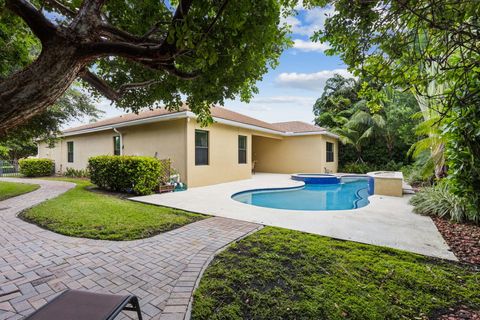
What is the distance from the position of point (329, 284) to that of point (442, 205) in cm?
575

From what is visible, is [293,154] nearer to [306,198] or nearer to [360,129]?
[360,129]

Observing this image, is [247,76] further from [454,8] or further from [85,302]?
[85,302]

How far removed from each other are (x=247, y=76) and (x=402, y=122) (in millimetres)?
18191

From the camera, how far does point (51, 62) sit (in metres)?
2.05

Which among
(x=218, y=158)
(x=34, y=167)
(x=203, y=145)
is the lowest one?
(x=34, y=167)

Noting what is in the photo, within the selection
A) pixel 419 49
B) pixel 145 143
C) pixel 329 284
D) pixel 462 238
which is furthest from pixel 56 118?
pixel 462 238

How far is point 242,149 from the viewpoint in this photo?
50.4 ft

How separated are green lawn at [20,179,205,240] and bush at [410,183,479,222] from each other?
21.1 ft

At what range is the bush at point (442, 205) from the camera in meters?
5.94

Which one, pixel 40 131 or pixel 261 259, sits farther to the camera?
pixel 40 131

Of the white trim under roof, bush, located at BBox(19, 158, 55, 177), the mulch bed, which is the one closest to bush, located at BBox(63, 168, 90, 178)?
bush, located at BBox(19, 158, 55, 177)

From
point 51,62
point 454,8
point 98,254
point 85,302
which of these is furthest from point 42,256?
point 454,8

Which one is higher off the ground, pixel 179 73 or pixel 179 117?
pixel 179 117

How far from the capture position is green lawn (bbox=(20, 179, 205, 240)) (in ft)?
15.8
